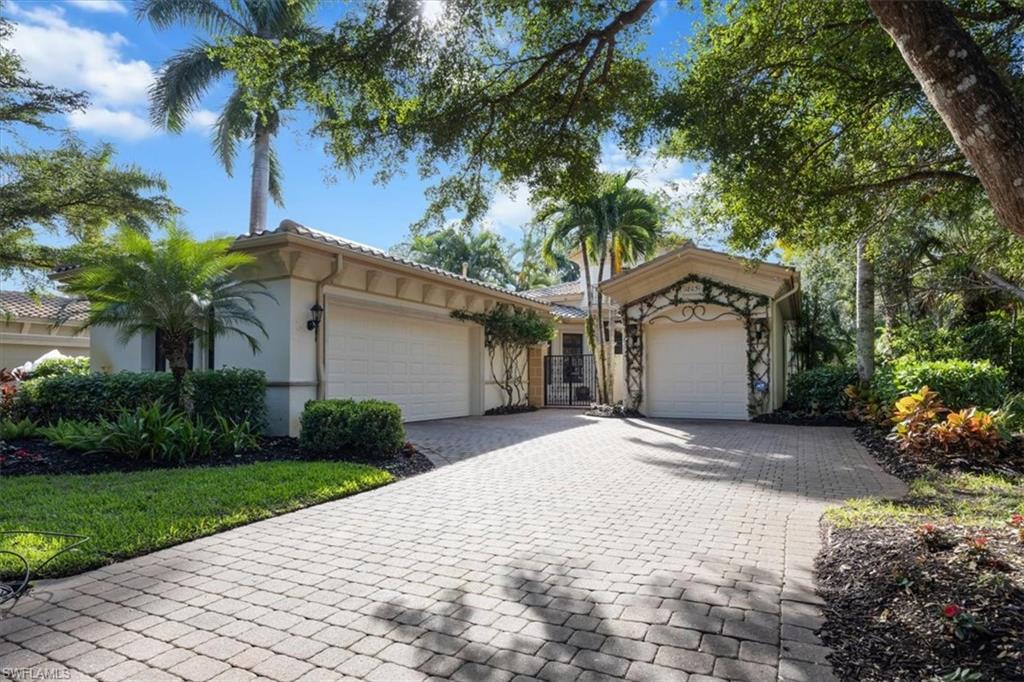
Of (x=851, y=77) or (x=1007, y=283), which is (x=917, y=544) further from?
(x=1007, y=283)

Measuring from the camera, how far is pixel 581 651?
2.80 m

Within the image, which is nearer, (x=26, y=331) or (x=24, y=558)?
(x=24, y=558)

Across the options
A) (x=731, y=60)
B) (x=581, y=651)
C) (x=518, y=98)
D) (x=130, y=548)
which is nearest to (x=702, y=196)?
(x=731, y=60)

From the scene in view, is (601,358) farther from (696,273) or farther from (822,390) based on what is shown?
(822,390)

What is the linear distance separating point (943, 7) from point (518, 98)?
14.1 ft

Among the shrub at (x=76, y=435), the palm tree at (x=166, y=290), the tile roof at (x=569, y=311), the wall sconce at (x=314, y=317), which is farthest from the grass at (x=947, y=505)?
the tile roof at (x=569, y=311)

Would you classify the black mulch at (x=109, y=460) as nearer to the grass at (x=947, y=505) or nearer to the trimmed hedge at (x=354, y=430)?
the trimmed hedge at (x=354, y=430)

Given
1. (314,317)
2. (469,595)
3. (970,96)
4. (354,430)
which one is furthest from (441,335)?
(970,96)

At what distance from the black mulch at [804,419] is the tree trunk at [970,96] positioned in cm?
1042

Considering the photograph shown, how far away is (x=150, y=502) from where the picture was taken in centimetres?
A: 538

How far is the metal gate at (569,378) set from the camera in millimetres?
19766

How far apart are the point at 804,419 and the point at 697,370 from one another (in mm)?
2636

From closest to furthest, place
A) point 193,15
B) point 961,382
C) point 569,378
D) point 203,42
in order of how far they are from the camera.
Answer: point 961,382, point 193,15, point 203,42, point 569,378

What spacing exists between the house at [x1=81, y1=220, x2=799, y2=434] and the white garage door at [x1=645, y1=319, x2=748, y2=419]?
3cm
